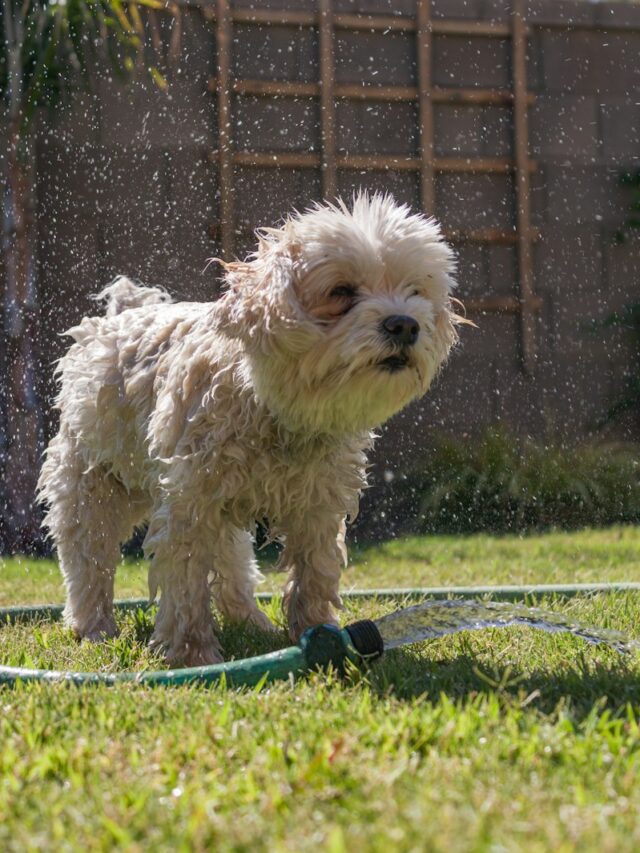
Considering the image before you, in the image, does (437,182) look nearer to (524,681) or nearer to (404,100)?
(404,100)

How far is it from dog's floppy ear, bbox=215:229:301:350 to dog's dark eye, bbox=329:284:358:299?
11cm

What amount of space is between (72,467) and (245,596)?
776mm

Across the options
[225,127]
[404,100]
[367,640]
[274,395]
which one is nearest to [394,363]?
[274,395]

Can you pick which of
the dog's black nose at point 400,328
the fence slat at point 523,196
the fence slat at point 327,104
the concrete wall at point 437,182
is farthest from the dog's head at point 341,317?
the fence slat at point 523,196

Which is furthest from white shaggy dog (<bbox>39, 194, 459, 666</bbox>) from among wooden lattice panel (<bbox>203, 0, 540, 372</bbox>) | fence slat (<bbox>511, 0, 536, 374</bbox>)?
fence slat (<bbox>511, 0, 536, 374</bbox>)

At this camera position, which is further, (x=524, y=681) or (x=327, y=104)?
(x=327, y=104)

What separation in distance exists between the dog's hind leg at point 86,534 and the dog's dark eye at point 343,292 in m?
1.35

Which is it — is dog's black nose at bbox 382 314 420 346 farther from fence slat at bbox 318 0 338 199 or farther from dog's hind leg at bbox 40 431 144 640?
fence slat at bbox 318 0 338 199

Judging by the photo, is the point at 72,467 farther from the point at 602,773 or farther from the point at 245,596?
the point at 602,773

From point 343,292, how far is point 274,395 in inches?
13.3

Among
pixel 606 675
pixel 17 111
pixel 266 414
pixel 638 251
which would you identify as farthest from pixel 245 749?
pixel 638 251

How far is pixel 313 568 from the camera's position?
146 inches

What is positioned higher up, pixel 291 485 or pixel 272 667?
pixel 291 485

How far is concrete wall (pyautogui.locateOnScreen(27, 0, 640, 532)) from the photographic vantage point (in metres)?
8.09
